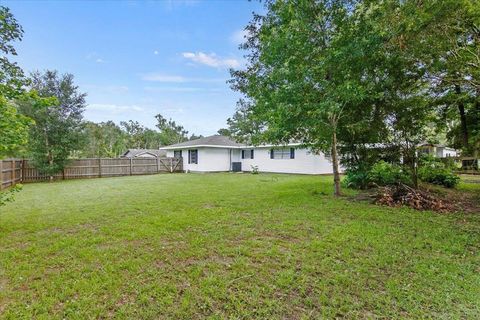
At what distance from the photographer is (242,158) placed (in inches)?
898

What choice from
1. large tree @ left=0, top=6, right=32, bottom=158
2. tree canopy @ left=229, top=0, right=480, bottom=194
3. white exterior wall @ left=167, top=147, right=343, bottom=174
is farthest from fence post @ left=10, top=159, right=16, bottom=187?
tree canopy @ left=229, top=0, right=480, bottom=194

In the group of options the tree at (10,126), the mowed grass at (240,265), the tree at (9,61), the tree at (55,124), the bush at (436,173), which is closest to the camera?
the mowed grass at (240,265)

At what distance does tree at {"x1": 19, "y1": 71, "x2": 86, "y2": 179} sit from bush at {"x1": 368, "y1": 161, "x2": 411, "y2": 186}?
15.9 metres

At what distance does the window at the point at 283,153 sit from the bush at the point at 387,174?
8929 mm

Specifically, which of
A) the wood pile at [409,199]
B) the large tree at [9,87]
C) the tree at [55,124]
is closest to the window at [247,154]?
the tree at [55,124]

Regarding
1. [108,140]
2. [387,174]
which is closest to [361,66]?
[387,174]

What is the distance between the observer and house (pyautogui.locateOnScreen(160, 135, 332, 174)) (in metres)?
17.8

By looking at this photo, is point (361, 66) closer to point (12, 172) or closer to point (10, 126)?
point (10, 126)

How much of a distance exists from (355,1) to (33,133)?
16.7 meters

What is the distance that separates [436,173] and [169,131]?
134 ft

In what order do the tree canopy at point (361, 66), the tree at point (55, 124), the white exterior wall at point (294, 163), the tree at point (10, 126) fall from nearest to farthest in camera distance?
the tree at point (10, 126)
the tree canopy at point (361, 66)
the tree at point (55, 124)
the white exterior wall at point (294, 163)

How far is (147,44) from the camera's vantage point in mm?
12891

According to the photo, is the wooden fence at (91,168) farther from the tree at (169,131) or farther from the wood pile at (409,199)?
the tree at (169,131)

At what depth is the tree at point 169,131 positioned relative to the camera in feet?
144
